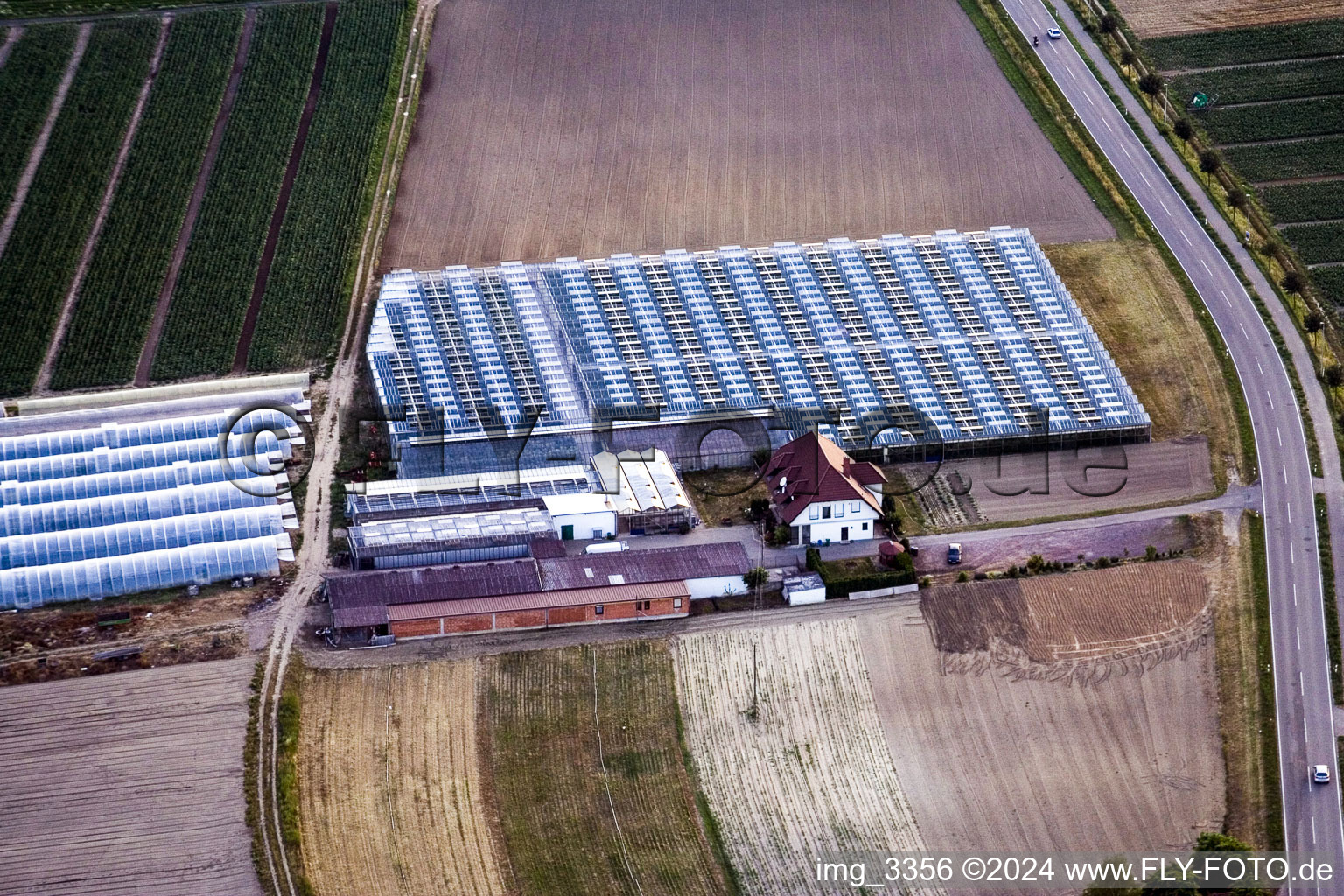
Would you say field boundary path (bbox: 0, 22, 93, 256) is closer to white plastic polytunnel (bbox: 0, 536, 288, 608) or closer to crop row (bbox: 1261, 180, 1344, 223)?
white plastic polytunnel (bbox: 0, 536, 288, 608)

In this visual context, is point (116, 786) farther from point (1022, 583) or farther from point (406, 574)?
point (1022, 583)

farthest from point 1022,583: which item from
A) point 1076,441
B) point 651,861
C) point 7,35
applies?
point 7,35

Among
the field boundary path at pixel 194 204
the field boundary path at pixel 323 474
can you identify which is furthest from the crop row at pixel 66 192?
the field boundary path at pixel 323 474

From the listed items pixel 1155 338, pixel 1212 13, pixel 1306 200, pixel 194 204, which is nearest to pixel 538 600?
pixel 1155 338

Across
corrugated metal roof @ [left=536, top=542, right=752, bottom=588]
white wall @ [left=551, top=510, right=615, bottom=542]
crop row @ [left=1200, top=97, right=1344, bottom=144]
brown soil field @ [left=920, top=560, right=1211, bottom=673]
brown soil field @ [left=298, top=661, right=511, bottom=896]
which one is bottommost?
brown soil field @ [left=298, top=661, right=511, bottom=896]

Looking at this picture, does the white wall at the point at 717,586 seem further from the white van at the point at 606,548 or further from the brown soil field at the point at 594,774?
the white van at the point at 606,548

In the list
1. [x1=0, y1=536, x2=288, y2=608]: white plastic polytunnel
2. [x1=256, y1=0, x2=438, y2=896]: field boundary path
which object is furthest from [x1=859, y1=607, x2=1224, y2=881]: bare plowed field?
[x1=0, y1=536, x2=288, y2=608]: white plastic polytunnel

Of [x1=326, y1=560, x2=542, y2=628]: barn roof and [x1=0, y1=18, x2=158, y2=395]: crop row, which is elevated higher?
[x1=0, y1=18, x2=158, y2=395]: crop row
